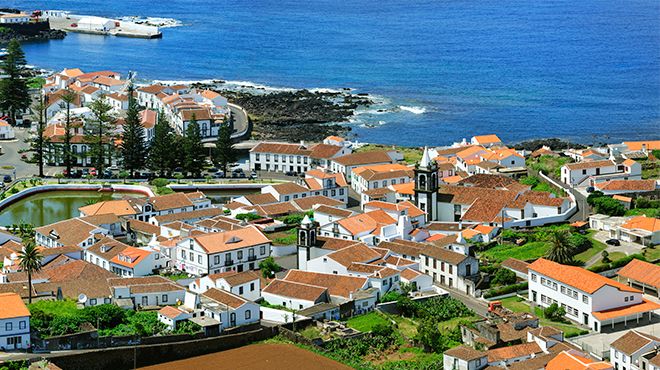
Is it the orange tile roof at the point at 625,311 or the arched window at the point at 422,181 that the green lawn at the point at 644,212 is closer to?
the arched window at the point at 422,181

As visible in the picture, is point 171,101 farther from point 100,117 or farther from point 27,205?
point 27,205

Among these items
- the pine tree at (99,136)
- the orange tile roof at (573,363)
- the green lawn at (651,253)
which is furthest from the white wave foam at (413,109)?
the orange tile roof at (573,363)

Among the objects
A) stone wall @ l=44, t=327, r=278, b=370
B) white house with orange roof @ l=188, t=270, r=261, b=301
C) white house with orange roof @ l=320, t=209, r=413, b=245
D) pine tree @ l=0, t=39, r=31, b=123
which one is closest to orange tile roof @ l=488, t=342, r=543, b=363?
stone wall @ l=44, t=327, r=278, b=370

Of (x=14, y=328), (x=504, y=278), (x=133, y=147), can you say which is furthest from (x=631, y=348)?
(x=133, y=147)

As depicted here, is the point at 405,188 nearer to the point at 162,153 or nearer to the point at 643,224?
the point at 643,224

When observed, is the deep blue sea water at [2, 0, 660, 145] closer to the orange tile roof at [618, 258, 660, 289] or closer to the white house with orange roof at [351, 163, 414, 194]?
the white house with orange roof at [351, 163, 414, 194]

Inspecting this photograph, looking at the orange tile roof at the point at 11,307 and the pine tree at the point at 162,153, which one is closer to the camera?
the orange tile roof at the point at 11,307
